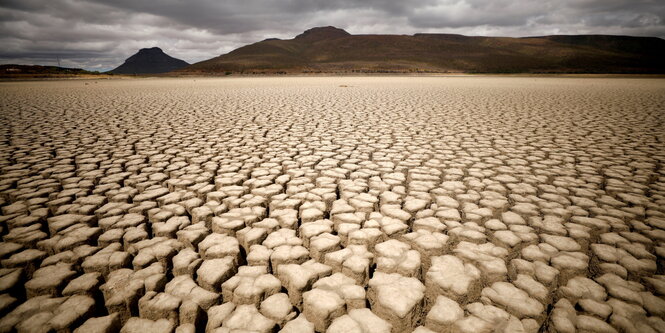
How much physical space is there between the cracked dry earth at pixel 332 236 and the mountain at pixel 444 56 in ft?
127

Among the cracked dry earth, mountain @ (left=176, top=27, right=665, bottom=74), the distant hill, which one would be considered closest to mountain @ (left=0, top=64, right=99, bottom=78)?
the distant hill

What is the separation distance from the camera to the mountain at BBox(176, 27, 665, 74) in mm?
44812

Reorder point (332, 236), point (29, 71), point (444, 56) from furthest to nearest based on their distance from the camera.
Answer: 1. point (444, 56)
2. point (29, 71)
3. point (332, 236)

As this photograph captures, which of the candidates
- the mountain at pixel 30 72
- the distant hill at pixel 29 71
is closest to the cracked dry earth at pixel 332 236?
the mountain at pixel 30 72

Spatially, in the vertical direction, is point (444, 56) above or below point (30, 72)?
above

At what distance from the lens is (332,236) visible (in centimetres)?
150

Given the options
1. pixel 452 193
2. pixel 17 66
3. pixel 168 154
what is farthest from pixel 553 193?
pixel 17 66

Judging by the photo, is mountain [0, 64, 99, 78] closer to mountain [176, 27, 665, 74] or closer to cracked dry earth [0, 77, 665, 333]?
mountain [176, 27, 665, 74]

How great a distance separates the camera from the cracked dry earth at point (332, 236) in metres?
1.06

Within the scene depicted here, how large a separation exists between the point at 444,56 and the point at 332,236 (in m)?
61.3

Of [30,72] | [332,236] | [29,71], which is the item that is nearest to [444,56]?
[30,72]

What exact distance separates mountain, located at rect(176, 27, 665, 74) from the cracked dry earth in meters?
38.6

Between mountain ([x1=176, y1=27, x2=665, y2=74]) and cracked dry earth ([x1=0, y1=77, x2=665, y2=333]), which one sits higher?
mountain ([x1=176, y1=27, x2=665, y2=74])

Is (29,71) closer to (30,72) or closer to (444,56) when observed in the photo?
(30,72)
